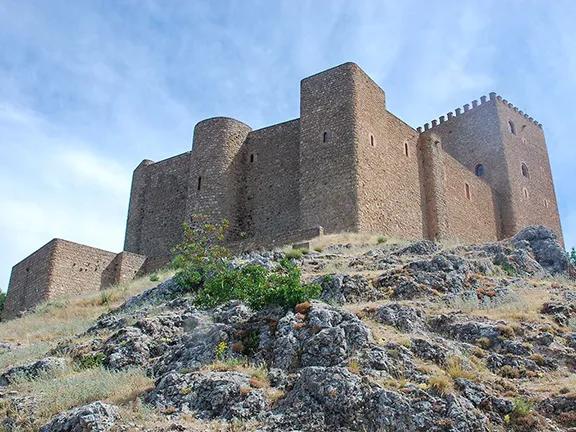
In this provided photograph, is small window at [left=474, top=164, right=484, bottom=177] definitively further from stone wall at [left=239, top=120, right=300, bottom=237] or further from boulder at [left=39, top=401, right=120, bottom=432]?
boulder at [left=39, top=401, right=120, bottom=432]

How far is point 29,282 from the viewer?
77.6 feet

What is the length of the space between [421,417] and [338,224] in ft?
44.6

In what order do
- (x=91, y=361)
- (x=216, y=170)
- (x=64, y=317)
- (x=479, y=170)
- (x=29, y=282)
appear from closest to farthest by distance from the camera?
(x=91, y=361)
(x=64, y=317)
(x=29, y=282)
(x=216, y=170)
(x=479, y=170)

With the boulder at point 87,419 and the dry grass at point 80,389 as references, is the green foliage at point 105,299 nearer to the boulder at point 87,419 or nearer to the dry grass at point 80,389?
the dry grass at point 80,389

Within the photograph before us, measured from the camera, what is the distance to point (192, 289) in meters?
14.2

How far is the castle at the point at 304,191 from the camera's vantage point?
21125 mm

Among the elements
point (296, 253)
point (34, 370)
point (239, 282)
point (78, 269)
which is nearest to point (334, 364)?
point (239, 282)

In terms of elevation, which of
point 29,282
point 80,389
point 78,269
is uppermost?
point 78,269

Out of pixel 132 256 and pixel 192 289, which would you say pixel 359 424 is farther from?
pixel 132 256

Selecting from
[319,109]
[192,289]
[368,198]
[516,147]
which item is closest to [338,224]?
[368,198]

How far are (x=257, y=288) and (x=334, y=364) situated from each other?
124 inches

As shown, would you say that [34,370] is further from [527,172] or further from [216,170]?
[527,172]

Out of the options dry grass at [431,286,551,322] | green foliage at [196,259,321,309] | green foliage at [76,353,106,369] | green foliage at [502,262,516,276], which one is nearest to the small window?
green foliage at [502,262,516,276]

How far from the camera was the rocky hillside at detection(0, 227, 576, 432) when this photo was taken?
7102 mm
